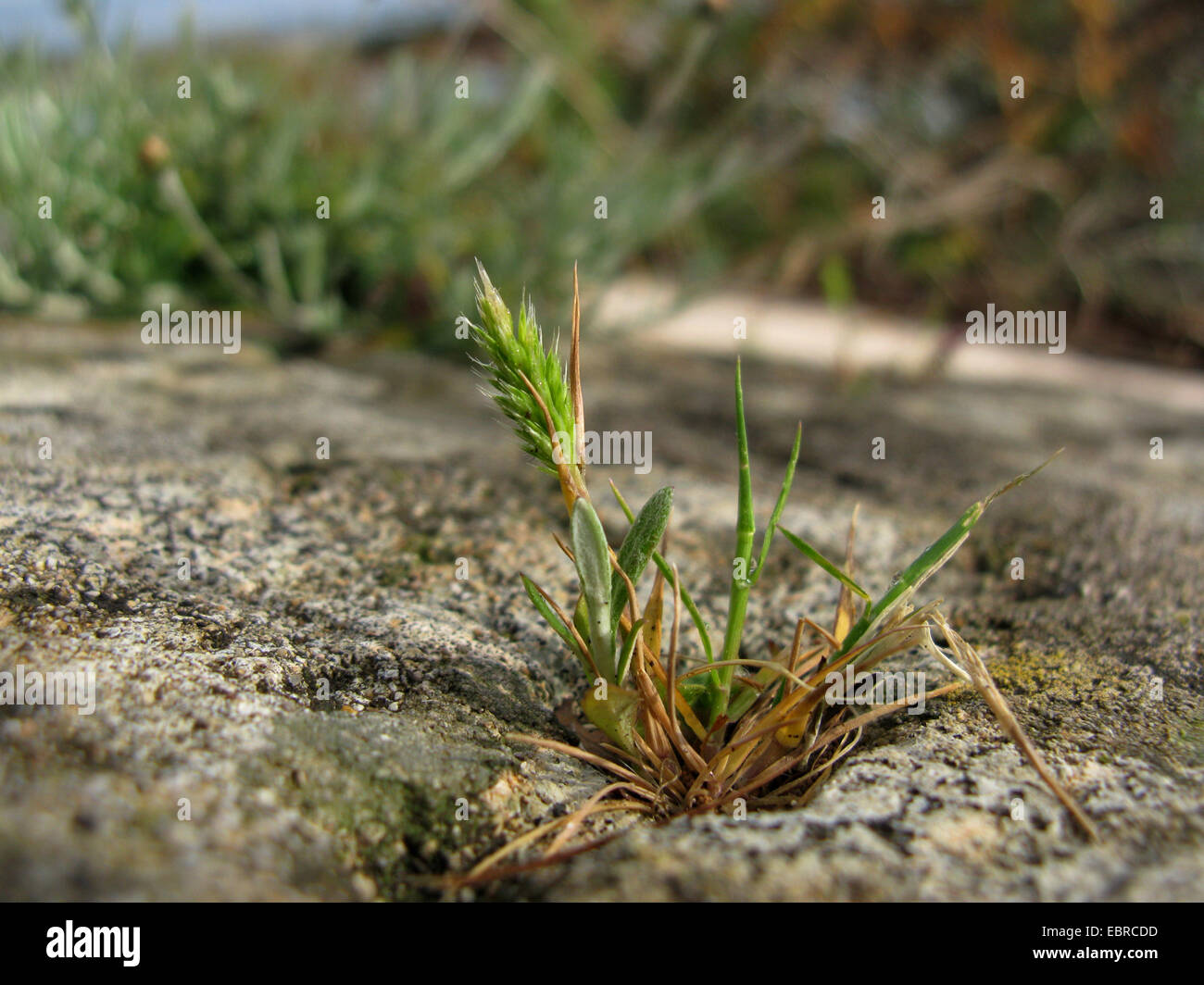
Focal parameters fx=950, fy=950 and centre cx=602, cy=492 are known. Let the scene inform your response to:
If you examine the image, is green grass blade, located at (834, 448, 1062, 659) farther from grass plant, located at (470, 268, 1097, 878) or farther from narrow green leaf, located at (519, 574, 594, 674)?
narrow green leaf, located at (519, 574, 594, 674)

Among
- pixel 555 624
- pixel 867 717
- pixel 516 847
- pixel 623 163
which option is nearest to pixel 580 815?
pixel 516 847

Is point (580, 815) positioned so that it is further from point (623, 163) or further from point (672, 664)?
point (623, 163)

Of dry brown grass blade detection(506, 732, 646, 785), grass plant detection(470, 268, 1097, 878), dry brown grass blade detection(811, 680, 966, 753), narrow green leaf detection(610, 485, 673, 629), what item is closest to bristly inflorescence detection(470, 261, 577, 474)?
grass plant detection(470, 268, 1097, 878)

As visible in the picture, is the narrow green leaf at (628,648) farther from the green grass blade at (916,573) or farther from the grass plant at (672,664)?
the green grass blade at (916,573)

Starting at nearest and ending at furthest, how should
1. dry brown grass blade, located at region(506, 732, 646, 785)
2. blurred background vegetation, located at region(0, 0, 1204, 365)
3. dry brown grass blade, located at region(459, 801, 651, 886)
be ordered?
dry brown grass blade, located at region(459, 801, 651, 886)
dry brown grass blade, located at region(506, 732, 646, 785)
blurred background vegetation, located at region(0, 0, 1204, 365)

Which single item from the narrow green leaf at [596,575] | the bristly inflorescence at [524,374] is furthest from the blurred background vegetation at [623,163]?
the narrow green leaf at [596,575]
